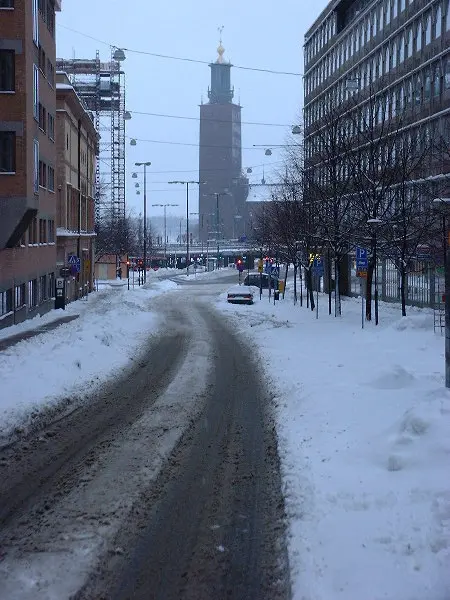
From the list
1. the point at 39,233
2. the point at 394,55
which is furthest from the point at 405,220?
the point at 394,55

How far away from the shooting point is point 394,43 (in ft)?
145

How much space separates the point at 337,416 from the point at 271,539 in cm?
498

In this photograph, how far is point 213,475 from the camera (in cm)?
934

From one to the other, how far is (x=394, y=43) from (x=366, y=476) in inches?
1579

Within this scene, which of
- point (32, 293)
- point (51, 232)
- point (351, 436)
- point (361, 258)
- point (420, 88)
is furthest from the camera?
point (51, 232)

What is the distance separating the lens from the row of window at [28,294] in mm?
30508

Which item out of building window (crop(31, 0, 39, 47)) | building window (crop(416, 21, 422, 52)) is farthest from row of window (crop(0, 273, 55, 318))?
building window (crop(416, 21, 422, 52))

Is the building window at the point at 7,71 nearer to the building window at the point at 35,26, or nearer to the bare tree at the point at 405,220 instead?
the building window at the point at 35,26

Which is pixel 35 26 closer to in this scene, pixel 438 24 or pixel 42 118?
pixel 42 118

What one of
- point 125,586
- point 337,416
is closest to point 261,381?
point 337,416

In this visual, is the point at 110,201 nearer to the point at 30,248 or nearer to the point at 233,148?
the point at 30,248

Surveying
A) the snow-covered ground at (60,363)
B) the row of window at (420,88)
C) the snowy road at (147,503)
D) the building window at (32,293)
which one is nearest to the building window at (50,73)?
the building window at (32,293)

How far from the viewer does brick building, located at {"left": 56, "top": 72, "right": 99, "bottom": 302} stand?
47.5m

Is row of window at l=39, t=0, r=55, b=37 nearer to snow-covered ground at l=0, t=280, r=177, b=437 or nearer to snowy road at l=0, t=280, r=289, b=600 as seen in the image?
snow-covered ground at l=0, t=280, r=177, b=437
